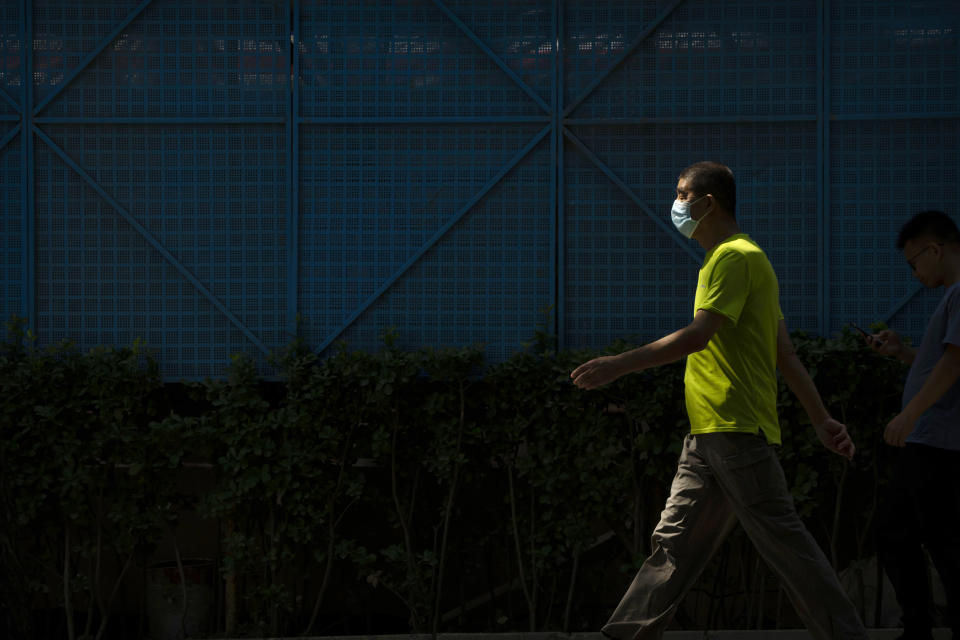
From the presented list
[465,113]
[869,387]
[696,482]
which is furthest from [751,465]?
[465,113]

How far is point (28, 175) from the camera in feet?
17.4

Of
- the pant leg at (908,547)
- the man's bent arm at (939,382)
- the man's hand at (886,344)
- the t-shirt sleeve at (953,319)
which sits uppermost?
the t-shirt sleeve at (953,319)

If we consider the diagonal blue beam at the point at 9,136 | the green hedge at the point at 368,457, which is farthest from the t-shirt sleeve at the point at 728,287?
the diagonal blue beam at the point at 9,136

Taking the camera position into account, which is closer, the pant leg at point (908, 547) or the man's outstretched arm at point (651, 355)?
the man's outstretched arm at point (651, 355)

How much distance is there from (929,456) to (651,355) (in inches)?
55.6

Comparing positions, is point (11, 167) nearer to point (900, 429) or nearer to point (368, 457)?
point (368, 457)

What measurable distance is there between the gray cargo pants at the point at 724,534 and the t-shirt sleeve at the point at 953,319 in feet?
2.82

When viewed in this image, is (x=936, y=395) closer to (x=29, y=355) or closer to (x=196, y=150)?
(x=196, y=150)

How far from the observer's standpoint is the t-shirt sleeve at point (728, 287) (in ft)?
12.5

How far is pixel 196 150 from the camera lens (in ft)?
17.5

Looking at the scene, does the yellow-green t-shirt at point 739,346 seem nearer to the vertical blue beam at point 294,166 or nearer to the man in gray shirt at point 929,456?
the man in gray shirt at point 929,456

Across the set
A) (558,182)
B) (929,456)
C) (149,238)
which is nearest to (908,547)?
(929,456)

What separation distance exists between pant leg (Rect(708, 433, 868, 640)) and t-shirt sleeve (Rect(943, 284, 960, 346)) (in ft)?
2.82

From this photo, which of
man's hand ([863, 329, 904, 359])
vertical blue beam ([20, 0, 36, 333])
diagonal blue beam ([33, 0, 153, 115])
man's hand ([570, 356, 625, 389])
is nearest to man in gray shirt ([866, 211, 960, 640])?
man's hand ([863, 329, 904, 359])
